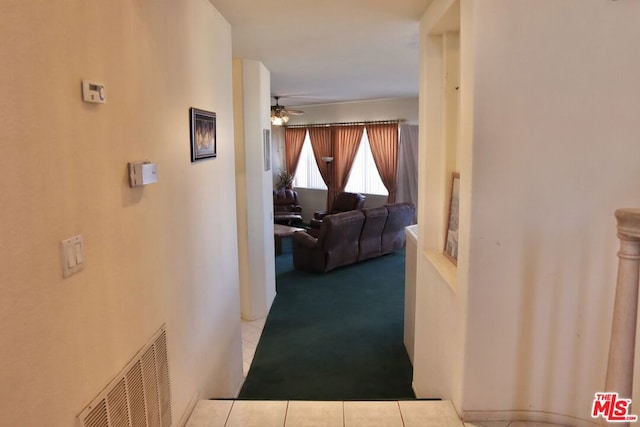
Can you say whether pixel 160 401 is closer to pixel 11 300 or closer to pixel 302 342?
pixel 11 300

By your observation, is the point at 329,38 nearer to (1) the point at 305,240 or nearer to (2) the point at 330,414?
(2) the point at 330,414

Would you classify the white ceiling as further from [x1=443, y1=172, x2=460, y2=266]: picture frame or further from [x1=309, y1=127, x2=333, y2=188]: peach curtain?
[x1=309, y1=127, x2=333, y2=188]: peach curtain

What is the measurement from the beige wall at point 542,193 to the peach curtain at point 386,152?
665cm

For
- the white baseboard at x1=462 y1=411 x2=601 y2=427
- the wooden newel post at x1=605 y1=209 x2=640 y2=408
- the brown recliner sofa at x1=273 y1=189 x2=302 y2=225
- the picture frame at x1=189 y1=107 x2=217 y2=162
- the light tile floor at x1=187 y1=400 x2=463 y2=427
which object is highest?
the picture frame at x1=189 y1=107 x2=217 y2=162

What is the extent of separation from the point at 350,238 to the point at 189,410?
447 centimetres

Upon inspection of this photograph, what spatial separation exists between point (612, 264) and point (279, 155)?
8.85 meters

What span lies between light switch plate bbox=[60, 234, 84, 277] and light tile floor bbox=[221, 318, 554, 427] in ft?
4.00

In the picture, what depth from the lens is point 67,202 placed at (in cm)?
119

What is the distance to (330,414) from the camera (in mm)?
2109

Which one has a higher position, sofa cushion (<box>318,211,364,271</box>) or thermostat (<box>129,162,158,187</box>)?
thermostat (<box>129,162,158,187</box>)

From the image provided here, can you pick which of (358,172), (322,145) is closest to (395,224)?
(358,172)

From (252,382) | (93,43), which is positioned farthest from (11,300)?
(252,382)

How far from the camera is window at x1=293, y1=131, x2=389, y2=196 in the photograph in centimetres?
898

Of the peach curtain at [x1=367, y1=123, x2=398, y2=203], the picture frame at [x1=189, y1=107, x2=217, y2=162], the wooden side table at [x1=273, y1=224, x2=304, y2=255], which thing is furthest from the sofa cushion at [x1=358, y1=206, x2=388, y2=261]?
the picture frame at [x1=189, y1=107, x2=217, y2=162]
